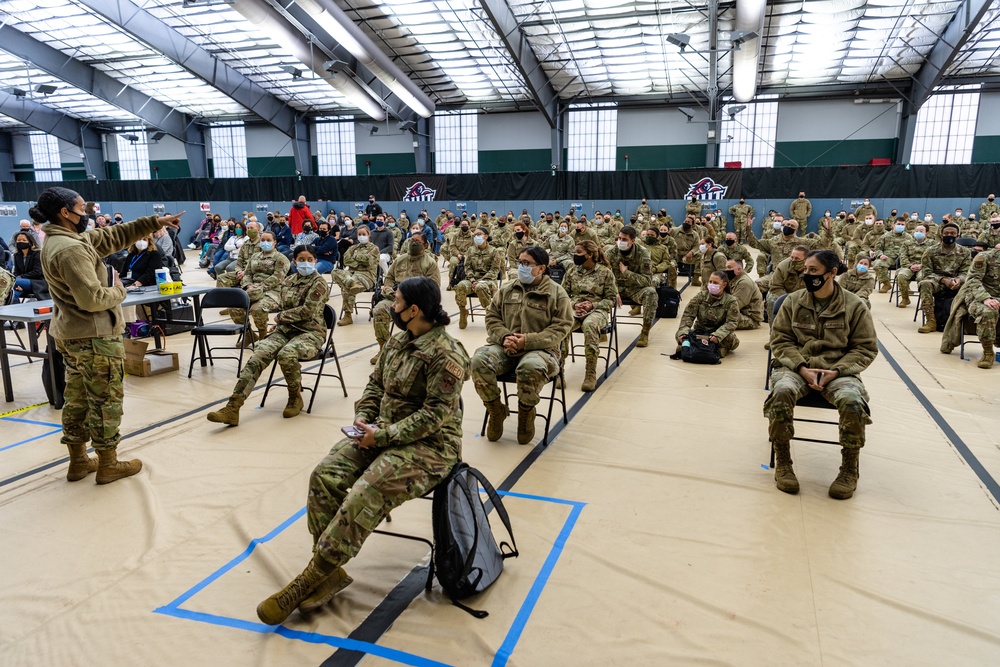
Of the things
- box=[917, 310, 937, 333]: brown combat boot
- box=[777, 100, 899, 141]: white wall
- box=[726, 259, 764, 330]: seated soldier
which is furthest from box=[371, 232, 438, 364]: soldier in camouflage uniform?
box=[777, 100, 899, 141]: white wall

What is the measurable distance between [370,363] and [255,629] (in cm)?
489

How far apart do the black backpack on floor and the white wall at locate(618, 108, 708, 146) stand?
84.7ft

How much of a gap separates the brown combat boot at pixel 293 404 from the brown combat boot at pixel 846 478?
4168 millimetres

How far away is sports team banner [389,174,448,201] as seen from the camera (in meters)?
25.7

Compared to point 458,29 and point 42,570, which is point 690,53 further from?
point 42,570

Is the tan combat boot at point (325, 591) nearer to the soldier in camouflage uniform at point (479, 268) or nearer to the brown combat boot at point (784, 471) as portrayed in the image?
the brown combat boot at point (784, 471)

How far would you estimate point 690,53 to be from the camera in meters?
20.6

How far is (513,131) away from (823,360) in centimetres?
2584

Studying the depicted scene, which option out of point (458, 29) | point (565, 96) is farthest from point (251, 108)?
point (565, 96)

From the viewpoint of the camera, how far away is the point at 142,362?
22.5ft

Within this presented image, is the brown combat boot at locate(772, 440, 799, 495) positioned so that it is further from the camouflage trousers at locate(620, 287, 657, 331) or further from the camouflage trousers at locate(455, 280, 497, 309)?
the camouflage trousers at locate(455, 280, 497, 309)

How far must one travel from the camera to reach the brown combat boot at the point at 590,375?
6.28 meters

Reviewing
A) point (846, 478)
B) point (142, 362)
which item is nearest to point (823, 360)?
point (846, 478)

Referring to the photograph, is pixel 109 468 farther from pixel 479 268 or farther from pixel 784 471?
pixel 479 268
